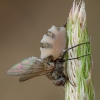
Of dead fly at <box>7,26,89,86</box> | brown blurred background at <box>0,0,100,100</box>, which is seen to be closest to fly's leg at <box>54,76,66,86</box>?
dead fly at <box>7,26,89,86</box>

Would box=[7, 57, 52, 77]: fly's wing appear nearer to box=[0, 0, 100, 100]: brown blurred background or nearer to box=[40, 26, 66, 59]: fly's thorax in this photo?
box=[40, 26, 66, 59]: fly's thorax

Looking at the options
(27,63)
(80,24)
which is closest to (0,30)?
(27,63)

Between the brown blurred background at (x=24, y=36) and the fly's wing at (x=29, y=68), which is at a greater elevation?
the brown blurred background at (x=24, y=36)

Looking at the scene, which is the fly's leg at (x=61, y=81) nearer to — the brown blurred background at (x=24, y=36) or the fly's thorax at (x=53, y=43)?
the fly's thorax at (x=53, y=43)

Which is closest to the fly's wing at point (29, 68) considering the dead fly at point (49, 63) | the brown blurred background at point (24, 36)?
the dead fly at point (49, 63)

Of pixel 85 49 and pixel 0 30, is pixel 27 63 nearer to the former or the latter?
pixel 85 49

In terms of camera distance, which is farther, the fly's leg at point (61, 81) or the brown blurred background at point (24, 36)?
the brown blurred background at point (24, 36)
